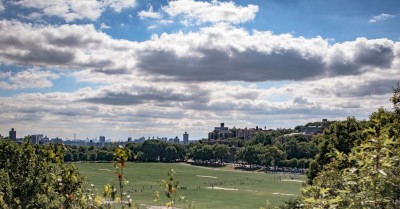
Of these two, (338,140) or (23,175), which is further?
(338,140)

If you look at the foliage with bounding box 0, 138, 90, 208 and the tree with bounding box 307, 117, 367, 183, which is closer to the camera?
the foliage with bounding box 0, 138, 90, 208

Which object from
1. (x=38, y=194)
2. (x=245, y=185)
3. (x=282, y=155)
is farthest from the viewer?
(x=282, y=155)

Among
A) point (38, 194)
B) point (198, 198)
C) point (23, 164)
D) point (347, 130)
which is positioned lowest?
point (198, 198)

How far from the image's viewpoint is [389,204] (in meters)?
5.78

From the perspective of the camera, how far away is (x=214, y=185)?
114625mm

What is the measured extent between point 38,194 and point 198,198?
56.2 meters

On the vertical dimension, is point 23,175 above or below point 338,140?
below

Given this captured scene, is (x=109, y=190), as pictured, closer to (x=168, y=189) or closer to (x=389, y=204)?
(x=168, y=189)

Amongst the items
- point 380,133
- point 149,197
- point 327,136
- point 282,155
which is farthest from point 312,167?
point 282,155

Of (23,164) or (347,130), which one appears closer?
(23,164)

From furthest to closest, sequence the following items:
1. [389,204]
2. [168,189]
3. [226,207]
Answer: [226,207]
[168,189]
[389,204]

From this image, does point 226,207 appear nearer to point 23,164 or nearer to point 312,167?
point 312,167

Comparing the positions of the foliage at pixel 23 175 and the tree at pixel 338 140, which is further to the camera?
the tree at pixel 338 140

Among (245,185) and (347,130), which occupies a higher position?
(347,130)
